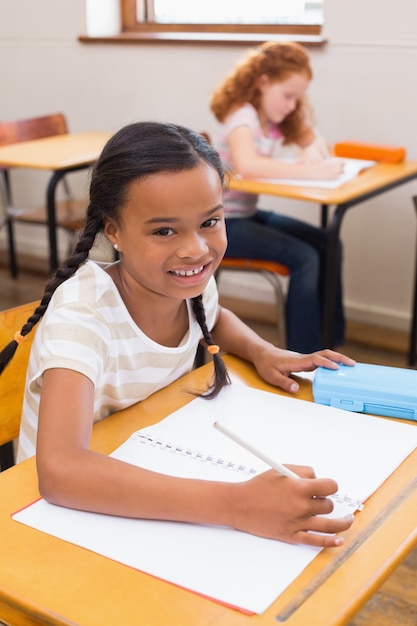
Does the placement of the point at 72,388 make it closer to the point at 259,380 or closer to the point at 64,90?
the point at 259,380

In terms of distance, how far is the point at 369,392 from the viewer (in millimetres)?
1172

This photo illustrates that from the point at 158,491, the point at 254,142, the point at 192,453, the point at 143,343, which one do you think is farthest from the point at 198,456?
the point at 254,142

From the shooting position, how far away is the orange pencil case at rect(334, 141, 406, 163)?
296 cm

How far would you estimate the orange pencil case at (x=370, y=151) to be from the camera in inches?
116

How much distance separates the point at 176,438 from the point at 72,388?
15 cm

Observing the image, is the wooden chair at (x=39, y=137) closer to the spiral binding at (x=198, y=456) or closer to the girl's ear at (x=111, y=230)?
the girl's ear at (x=111, y=230)

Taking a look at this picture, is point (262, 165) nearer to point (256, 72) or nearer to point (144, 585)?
point (256, 72)

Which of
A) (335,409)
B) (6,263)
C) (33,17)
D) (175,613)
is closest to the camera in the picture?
(175,613)

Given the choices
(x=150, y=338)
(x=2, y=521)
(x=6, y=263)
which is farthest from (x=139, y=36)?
(x=2, y=521)

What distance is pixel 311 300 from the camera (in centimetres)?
280

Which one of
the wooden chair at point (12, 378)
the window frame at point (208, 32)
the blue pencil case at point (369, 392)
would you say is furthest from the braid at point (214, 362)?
the window frame at point (208, 32)

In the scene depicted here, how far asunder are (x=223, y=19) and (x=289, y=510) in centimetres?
319

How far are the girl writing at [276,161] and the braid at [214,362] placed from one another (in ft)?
4.84

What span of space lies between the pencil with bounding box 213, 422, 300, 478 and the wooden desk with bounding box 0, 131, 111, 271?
2.10 m
